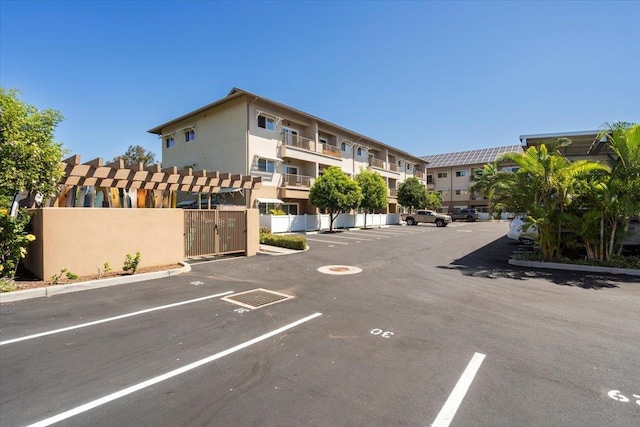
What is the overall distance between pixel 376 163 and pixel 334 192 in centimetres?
1578

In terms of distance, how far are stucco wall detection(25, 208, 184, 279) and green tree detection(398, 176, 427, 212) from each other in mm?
30655

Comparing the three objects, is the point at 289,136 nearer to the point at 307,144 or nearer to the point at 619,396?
the point at 307,144

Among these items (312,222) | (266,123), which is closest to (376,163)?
(312,222)

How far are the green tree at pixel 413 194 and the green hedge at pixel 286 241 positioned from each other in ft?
80.1

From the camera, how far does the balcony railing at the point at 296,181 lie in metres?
26.5

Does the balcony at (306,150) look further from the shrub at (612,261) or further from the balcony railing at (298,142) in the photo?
the shrub at (612,261)

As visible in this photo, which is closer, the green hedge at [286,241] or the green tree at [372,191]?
the green hedge at [286,241]

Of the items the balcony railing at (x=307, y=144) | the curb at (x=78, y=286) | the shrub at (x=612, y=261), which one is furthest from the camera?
the balcony railing at (x=307, y=144)

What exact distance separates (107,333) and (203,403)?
2.78m

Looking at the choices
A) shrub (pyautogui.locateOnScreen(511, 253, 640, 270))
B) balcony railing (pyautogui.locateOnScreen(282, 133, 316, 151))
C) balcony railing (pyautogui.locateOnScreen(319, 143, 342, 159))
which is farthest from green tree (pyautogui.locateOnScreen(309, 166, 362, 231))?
shrub (pyautogui.locateOnScreen(511, 253, 640, 270))

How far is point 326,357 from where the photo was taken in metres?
3.98

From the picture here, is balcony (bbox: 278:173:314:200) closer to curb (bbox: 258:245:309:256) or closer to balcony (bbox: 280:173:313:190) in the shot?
balcony (bbox: 280:173:313:190)

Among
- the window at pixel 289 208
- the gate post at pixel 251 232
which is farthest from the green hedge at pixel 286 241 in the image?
the window at pixel 289 208

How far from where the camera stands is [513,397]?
3121 mm
